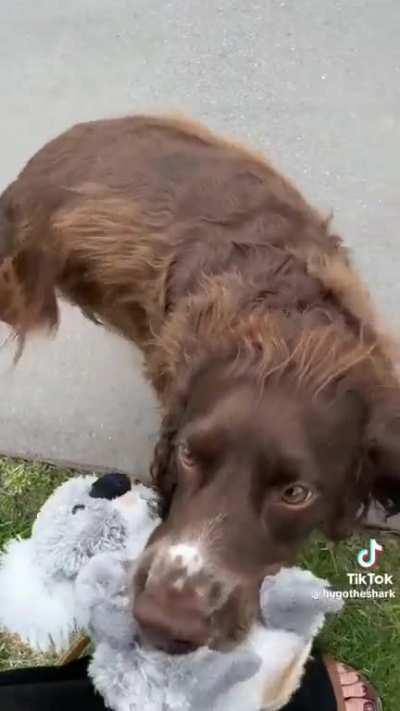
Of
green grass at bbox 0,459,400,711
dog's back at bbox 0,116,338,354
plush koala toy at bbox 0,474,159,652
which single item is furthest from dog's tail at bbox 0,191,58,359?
green grass at bbox 0,459,400,711

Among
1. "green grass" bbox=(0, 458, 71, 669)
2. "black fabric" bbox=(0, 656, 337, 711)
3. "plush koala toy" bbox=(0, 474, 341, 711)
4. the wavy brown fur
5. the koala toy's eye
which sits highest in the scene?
the wavy brown fur

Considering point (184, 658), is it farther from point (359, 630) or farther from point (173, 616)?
point (359, 630)

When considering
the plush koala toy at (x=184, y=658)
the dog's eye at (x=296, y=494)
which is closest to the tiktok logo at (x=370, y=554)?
the plush koala toy at (x=184, y=658)

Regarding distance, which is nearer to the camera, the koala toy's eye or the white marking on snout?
the white marking on snout

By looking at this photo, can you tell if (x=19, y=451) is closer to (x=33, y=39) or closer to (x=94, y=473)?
(x=94, y=473)

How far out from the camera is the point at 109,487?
2.71 meters

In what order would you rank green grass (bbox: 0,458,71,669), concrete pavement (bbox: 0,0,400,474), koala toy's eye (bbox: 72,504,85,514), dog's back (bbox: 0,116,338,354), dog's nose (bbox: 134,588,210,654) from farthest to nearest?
concrete pavement (bbox: 0,0,400,474), green grass (bbox: 0,458,71,669), koala toy's eye (bbox: 72,504,85,514), dog's back (bbox: 0,116,338,354), dog's nose (bbox: 134,588,210,654)

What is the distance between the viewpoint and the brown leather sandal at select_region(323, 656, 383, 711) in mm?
2926

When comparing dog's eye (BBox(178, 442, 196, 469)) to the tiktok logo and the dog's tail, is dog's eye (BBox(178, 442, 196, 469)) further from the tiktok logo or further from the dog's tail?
the tiktok logo

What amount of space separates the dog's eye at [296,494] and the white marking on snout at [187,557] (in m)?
0.21

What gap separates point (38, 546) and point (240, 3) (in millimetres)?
2322

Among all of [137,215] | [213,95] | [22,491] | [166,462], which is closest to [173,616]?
[166,462]

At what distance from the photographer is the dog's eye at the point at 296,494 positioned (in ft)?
6.70

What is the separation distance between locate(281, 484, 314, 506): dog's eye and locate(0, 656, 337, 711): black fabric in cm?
94
